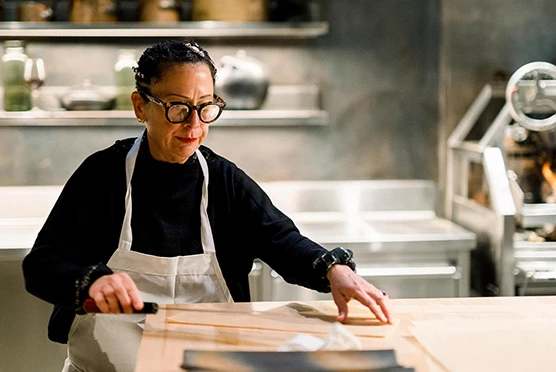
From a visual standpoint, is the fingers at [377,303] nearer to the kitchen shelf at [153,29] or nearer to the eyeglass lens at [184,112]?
the eyeglass lens at [184,112]

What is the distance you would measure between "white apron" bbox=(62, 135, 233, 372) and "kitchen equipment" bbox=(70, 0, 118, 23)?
1680mm

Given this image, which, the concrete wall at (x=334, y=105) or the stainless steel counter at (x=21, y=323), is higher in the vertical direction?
the concrete wall at (x=334, y=105)

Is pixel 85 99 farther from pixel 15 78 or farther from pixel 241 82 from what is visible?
pixel 241 82

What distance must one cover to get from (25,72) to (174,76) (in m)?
1.91

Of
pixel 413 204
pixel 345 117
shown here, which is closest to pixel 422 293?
pixel 413 204

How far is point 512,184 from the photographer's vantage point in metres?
3.24

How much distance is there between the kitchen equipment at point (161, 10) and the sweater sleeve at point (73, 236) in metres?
1.67

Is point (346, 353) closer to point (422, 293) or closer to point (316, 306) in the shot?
point (316, 306)

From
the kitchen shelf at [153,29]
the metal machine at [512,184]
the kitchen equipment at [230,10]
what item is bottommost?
the metal machine at [512,184]

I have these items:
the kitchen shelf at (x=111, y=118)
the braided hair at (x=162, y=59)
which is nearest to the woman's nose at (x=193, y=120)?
the braided hair at (x=162, y=59)

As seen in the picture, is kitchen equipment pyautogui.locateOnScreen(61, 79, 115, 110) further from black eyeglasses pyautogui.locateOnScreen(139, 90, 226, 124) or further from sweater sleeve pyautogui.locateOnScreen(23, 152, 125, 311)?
black eyeglasses pyautogui.locateOnScreen(139, 90, 226, 124)

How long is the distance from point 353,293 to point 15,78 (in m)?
2.39

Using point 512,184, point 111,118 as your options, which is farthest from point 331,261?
point 111,118

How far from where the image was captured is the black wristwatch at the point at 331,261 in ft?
6.36
